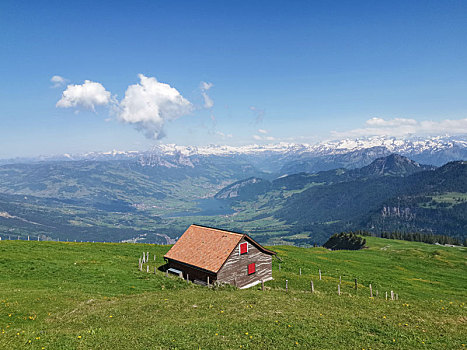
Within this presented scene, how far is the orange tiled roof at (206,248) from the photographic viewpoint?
137 feet

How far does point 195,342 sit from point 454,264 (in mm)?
97727

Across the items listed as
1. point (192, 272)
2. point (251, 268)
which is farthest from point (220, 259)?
point (251, 268)

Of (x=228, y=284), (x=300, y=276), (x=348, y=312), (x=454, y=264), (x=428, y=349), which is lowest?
(x=454, y=264)

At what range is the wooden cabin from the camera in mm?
41250

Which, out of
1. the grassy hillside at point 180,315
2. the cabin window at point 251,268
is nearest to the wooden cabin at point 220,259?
the cabin window at point 251,268

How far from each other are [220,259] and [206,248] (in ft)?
Answer: 14.6

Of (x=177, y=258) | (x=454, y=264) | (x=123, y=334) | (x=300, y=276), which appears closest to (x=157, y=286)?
(x=177, y=258)

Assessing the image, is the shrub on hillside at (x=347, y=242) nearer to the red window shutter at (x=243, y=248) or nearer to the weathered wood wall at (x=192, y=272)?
the red window shutter at (x=243, y=248)

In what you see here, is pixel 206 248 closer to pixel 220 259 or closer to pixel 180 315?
pixel 220 259

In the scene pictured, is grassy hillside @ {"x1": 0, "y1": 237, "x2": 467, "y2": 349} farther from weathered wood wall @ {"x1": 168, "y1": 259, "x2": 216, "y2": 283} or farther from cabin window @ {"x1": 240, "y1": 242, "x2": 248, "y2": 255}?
cabin window @ {"x1": 240, "y1": 242, "x2": 248, "y2": 255}

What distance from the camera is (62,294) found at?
30.2 m

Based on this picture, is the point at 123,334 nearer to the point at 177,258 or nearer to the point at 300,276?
the point at 177,258

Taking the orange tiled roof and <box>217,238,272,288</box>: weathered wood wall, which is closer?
<box>217,238,272,288</box>: weathered wood wall

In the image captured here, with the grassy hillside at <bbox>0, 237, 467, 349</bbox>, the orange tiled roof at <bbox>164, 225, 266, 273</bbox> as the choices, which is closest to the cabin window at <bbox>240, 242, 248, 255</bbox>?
the orange tiled roof at <bbox>164, 225, 266, 273</bbox>
